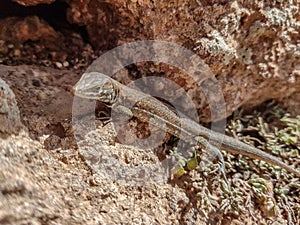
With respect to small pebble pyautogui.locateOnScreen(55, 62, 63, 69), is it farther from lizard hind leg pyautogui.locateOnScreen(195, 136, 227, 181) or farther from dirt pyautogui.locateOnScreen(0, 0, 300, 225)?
lizard hind leg pyautogui.locateOnScreen(195, 136, 227, 181)

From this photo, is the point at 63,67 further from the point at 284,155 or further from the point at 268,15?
the point at 284,155

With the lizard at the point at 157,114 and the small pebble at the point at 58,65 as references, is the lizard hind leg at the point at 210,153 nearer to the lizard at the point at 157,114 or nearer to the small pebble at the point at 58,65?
the lizard at the point at 157,114

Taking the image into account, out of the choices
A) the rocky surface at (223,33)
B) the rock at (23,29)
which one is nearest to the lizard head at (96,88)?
the rocky surface at (223,33)

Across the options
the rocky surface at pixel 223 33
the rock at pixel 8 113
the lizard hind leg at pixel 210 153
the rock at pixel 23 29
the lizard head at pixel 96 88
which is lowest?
the lizard hind leg at pixel 210 153

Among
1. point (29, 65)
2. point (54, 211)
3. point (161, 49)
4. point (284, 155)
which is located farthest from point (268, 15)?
point (54, 211)

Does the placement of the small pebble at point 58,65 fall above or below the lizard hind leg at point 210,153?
above

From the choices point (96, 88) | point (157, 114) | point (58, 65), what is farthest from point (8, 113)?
point (157, 114)

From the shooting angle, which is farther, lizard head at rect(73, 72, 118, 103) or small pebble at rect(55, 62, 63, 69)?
small pebble at rect(55, 62, 63, 69)

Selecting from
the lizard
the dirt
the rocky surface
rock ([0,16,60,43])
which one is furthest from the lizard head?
rock ([0,16,60,43])
